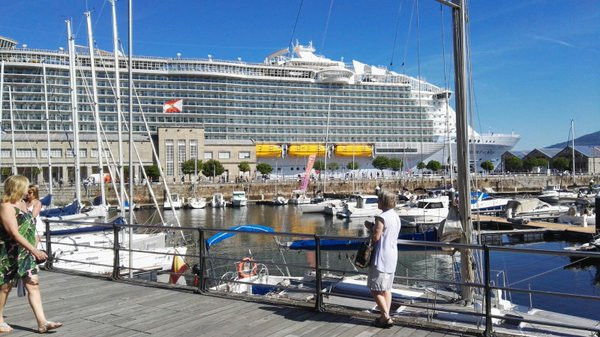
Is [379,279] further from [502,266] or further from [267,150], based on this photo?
[267,150]

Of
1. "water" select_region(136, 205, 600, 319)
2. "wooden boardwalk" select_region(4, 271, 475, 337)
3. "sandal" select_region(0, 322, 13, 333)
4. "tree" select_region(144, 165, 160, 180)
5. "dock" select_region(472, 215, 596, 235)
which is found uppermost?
"tree" select_region(144, 165, 160, 180)

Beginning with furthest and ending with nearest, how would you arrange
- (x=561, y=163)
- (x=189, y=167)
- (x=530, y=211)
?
(x=561, y=163) → (x=189, y=167) → (x=530, y=211)

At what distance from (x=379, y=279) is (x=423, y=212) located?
27.2 metres

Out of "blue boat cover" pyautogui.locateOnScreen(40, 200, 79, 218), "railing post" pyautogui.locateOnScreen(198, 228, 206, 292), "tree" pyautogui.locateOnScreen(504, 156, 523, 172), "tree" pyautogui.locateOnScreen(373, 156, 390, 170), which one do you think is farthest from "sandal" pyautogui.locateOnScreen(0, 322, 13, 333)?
"tree" pyautogui.locateOnScreen(504, 156, 523, 172)

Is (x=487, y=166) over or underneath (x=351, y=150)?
underneath

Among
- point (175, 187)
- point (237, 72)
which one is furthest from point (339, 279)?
point (237, 72)

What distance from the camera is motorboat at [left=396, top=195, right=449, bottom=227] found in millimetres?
31234

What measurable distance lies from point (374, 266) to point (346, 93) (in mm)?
85634

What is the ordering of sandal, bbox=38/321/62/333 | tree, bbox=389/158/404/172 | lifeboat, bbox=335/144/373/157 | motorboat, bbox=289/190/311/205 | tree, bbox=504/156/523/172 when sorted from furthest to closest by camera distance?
tree, bbox=504/156/523/172 < lifeboat, bbox=335/144/373/157 < tree, bbox=389/158/404/172 < motorboat, bbox=289/190/311/205 < sandal, bbox=38/321/62/333

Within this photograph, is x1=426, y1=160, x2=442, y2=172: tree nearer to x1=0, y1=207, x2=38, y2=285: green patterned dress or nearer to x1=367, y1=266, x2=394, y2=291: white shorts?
x1=367, y1=266, x2=394, y2=291: white shorts

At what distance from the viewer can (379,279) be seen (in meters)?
5.06

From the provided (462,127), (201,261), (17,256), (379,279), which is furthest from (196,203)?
(379,279)

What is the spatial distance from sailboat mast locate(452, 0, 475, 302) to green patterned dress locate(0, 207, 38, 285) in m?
5.40

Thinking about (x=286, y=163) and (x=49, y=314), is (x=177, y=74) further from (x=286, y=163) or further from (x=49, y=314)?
(x=49, y=314)
